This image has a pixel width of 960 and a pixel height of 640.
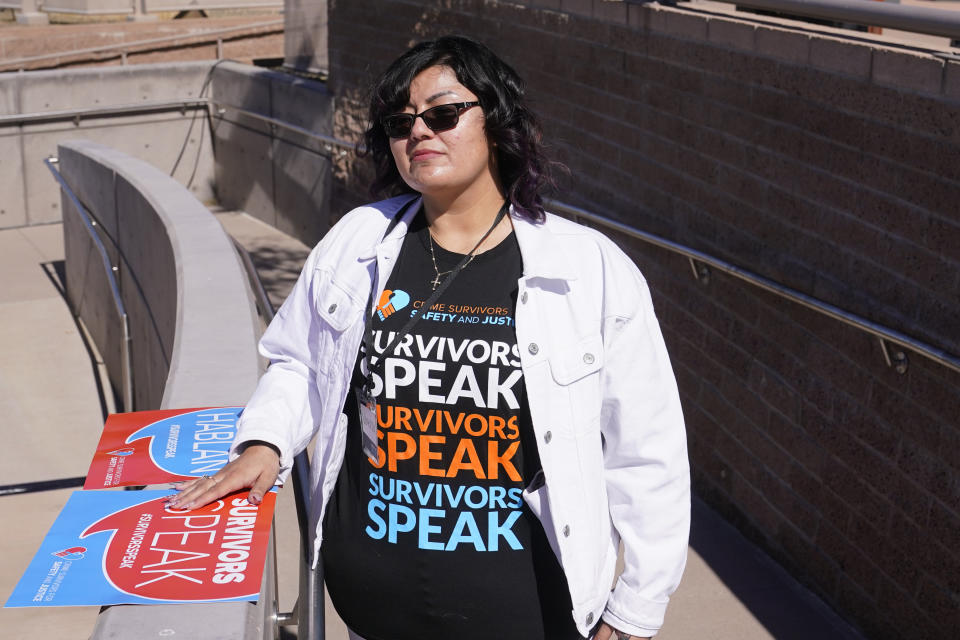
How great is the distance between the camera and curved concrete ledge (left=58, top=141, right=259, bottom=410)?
10.0 ft

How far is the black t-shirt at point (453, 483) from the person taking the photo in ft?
6.46

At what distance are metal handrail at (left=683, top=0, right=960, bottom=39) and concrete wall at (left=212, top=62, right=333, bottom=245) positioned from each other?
19.7ft

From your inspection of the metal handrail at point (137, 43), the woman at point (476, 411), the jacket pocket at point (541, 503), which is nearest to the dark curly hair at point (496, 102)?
the woman at point (476, 411)

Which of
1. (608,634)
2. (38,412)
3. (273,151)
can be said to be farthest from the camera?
(273,151)

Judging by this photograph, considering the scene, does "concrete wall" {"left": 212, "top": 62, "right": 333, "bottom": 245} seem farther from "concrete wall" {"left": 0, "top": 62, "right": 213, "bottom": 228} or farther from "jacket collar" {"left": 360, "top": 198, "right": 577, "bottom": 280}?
"jacket collar" {"left": 360, "top": 198, "right": 577, "bottom": 280}

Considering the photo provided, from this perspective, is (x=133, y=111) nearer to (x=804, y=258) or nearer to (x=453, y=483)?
(x=804, y=258)

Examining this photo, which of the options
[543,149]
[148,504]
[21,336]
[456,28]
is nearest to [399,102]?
[543,149]

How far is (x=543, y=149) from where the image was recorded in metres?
2.28

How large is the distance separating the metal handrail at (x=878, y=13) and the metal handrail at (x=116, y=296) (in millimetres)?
3656

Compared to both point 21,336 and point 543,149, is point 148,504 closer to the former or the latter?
point 543,149

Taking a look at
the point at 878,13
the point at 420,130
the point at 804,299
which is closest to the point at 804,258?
the point at 804,299

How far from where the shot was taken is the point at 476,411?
196cm

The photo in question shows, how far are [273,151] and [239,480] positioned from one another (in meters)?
9.46

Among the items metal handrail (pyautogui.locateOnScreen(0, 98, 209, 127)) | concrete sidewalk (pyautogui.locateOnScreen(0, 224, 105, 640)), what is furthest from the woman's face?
metal handrail (pyautogui.locateOnScreen(0, 98, 209, 127))
